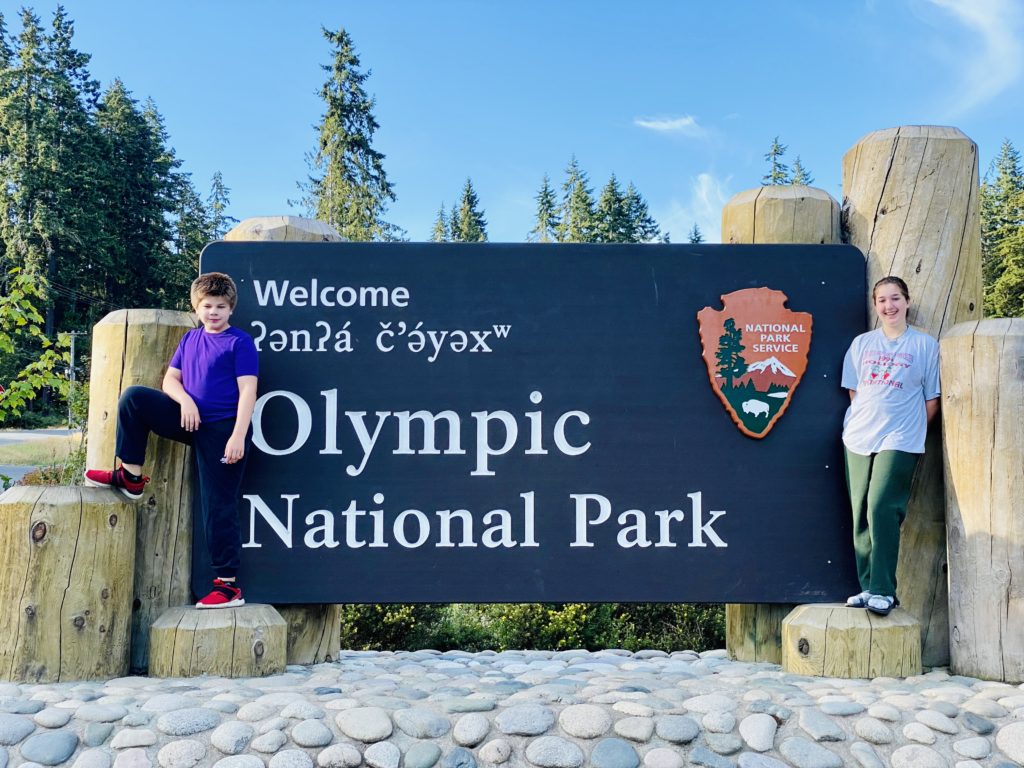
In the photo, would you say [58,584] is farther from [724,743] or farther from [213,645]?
[724,743]

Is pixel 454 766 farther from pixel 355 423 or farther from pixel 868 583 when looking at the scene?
pixel 868 583

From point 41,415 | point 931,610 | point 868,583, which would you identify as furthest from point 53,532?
point 41,415

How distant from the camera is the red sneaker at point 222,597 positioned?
401cm

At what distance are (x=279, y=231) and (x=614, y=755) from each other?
9.72 ft

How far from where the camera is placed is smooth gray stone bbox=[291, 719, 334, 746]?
3021 mm

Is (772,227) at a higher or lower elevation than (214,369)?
higher

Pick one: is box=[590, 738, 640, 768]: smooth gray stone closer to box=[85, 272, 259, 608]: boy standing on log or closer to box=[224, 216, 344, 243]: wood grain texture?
box=[85, 272, 259, 608]: boy standing on log

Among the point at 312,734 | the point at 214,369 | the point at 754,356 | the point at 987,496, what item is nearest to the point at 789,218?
the point at 754,356

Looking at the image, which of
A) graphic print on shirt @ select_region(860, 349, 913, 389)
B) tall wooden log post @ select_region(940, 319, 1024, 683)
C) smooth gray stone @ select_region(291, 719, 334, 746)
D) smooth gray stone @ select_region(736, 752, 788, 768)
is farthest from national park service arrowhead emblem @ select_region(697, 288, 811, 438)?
smooth gray stone @ select_region(291, 719, 334, 746)

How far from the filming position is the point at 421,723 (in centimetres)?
311

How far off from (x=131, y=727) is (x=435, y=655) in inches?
79.1

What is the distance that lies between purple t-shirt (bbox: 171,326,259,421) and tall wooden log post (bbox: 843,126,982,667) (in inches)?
120

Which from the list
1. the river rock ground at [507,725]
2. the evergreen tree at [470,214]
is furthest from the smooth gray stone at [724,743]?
the evergreen tree at [470,214]

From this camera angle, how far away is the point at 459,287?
4289 mm
